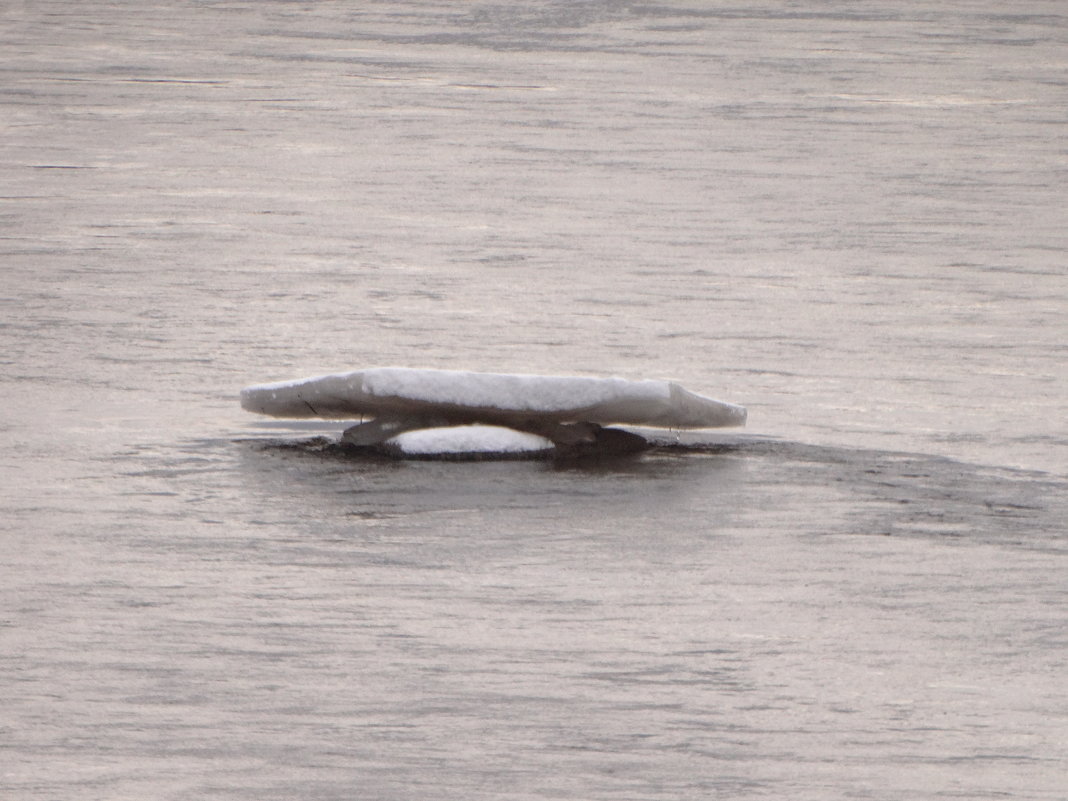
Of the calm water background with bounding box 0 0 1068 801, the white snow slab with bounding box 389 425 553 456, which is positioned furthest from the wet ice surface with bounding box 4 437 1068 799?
the white snow slab with bounding box 389 425 553 456

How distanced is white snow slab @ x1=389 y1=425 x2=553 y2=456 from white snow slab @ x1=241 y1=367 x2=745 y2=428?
2.7 inches

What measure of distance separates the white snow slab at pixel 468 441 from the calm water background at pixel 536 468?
0.16 m

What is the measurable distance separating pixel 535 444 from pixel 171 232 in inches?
227

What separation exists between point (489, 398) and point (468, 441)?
0.53 ft

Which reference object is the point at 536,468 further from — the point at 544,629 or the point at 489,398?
the point at 544,629

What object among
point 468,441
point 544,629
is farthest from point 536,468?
point 544,629

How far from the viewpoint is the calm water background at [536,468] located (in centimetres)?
582

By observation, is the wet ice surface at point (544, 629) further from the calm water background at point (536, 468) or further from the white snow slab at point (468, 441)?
the white snow slab at point (468, 441)

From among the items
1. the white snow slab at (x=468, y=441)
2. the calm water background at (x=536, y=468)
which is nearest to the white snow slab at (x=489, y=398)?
the white snow slab at (x=468, y=441)

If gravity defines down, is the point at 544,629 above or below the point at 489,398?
below

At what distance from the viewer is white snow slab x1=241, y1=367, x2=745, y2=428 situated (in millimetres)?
8727

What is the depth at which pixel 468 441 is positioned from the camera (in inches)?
345

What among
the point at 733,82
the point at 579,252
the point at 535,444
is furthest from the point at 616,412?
the point at 733,82

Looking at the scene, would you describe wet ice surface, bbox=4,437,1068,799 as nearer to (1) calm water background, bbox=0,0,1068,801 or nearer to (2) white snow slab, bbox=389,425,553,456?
(1) calm water background, bbox=0,0,1068,801
